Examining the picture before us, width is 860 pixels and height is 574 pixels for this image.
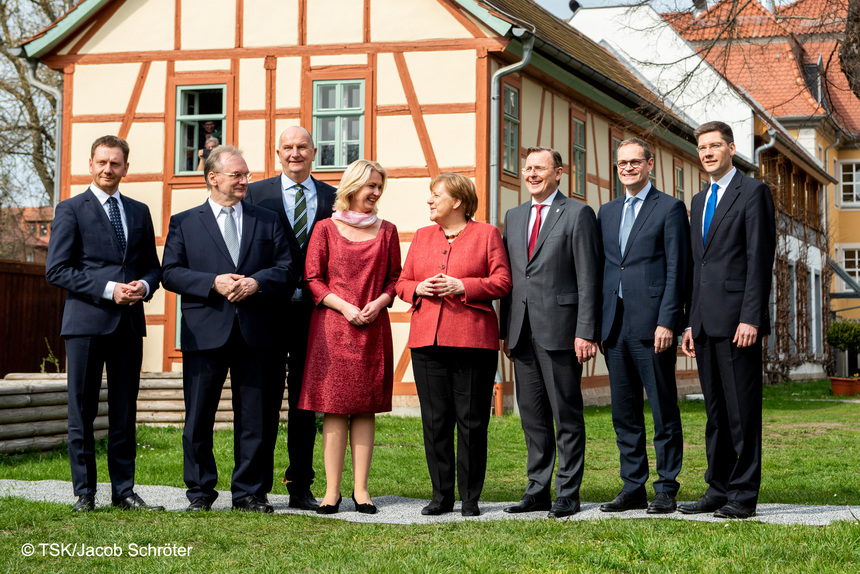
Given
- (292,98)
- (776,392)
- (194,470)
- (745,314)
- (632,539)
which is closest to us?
A: (632,539)

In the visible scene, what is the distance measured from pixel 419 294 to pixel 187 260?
4.68ft

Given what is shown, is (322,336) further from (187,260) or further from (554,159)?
(554,159)

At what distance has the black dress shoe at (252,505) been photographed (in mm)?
6049

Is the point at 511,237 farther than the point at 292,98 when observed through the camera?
No

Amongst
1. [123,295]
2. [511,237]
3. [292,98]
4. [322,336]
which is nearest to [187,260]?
[123,295]

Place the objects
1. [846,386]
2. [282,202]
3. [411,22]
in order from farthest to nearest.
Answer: [846,386], [411,22], [282,202]

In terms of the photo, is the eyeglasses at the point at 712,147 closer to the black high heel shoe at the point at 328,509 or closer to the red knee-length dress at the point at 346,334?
the red knee-length dress at the point at 346,334

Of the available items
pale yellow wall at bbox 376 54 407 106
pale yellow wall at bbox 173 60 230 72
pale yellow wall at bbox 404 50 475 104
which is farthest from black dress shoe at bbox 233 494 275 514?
pale yellow wall at bbox 173 60 230 72

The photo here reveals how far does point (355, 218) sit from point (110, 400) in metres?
1.81

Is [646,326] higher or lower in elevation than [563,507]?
higher

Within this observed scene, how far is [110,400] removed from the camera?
6.05 m

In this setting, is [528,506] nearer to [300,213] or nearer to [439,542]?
[439,542]

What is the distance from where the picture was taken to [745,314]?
568 centimetres

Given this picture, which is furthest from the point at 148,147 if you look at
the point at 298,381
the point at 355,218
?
the point at 355,218
